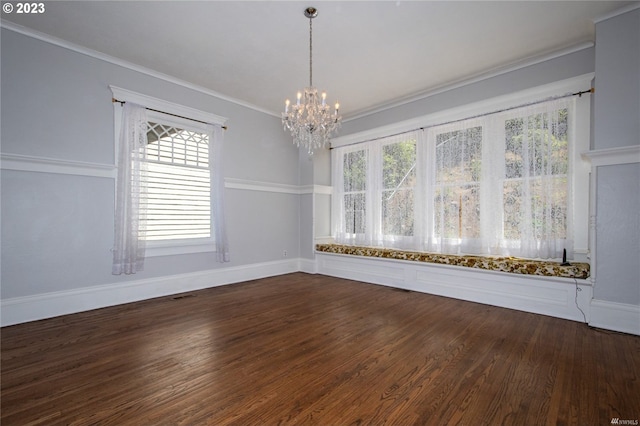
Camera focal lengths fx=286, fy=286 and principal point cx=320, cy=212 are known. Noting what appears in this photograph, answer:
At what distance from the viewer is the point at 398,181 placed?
4875mm

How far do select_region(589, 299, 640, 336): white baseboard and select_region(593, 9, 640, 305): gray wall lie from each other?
0.06 metres

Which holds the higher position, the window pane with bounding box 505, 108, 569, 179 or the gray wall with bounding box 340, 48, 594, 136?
the gray wall with bounding box 340, 48, 594, 136

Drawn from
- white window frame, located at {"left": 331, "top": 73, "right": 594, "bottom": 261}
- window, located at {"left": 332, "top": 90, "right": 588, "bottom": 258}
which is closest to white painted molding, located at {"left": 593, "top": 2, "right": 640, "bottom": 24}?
Answer: white window frame, located at {"left": 331, "top": 73, "right": 594, "bottom": 261}

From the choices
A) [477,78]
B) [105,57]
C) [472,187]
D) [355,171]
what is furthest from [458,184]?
[105,57]

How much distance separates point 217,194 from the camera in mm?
4578

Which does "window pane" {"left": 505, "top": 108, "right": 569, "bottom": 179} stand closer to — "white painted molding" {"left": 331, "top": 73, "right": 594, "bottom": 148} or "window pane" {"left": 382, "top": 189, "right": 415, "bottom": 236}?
"white painted molding" {"left": 331, "top": 73, "right": 594, "bottom": 148}

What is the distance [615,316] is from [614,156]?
61.8 inches

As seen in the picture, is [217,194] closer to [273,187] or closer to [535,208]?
[273,187]

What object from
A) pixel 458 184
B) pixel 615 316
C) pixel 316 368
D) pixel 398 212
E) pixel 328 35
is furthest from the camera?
pixel 398 212

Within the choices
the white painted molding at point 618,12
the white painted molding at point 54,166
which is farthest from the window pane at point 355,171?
the white painted molding at point 54,166

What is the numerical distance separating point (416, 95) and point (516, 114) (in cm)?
150

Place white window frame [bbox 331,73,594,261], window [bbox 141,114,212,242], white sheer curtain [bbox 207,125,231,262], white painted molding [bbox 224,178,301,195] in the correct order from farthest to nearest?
white painted molding [bbox 224,178,301,195]
white sheer curtain [bbox 207,125,231,262]
window [bbox 141,114,212,242]
white window frame [bbox 331,73,594,261]

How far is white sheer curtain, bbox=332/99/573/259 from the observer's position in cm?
341

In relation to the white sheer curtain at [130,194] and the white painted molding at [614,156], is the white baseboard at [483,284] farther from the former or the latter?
the white sheer curtain at [130,194]
